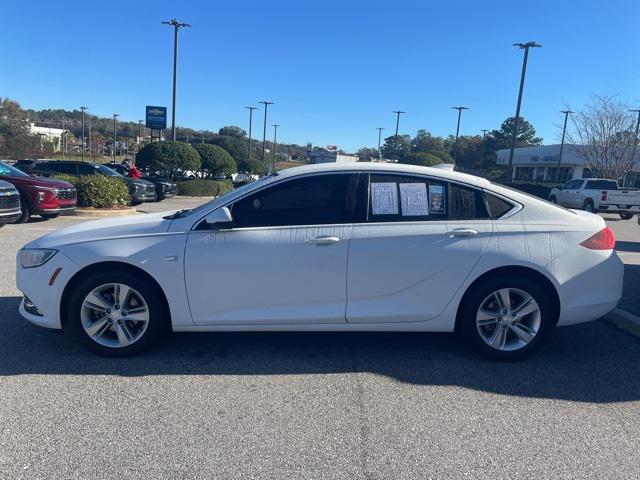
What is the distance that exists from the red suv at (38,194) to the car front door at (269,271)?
9.64 meters

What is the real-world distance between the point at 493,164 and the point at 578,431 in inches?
3072

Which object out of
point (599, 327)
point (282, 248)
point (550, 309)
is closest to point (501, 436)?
point (550, 309)

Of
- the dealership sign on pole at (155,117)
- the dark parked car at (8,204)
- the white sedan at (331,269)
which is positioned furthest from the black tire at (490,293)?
the dealership sign on pole at (155,117)

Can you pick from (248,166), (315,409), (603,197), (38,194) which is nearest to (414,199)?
(315,409)

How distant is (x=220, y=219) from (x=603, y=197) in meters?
21.6

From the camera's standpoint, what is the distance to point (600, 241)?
4270 mm

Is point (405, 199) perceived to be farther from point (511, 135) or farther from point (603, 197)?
point (511, 135)

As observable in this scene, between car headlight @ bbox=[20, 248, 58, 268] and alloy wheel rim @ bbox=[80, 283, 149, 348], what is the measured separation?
1.52 ft

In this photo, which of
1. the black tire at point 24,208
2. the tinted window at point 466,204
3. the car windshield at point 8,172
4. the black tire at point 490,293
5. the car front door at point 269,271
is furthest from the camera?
the car windshield at point 8,172

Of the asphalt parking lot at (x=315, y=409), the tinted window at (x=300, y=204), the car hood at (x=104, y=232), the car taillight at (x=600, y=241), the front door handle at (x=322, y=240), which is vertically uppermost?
the tinted window at (x=300, y=204)

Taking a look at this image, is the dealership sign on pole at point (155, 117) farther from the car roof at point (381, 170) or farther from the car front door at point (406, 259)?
the car front door at point (406, 259)

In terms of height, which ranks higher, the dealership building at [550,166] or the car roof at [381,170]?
the dealership building at [550,166]

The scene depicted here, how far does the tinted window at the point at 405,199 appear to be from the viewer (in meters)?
4.21

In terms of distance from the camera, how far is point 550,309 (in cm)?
418
